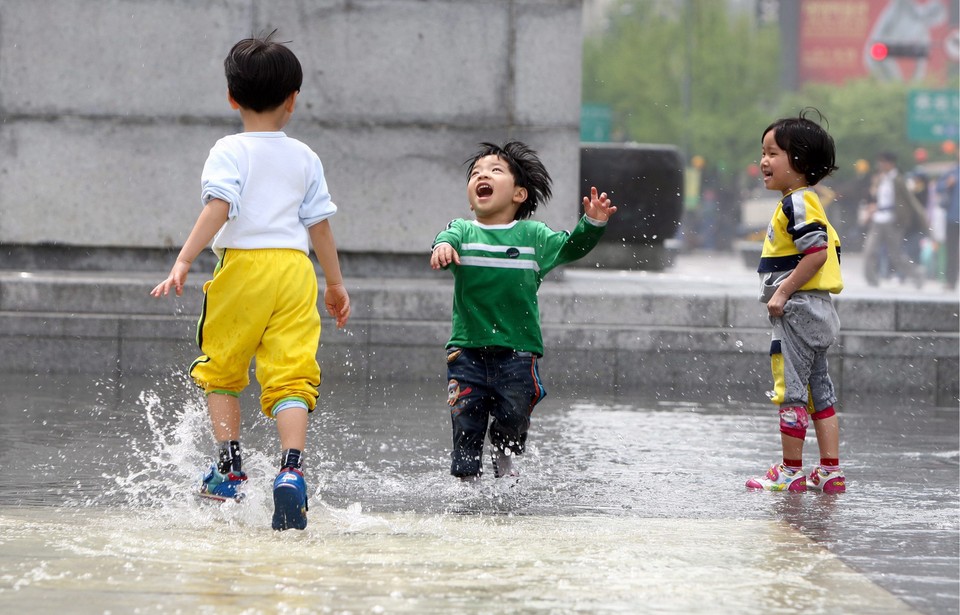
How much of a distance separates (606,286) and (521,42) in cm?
180

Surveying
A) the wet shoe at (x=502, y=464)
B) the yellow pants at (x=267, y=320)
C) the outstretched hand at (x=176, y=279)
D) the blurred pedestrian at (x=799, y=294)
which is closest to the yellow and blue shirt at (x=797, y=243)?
the blurred pedestrian at (x=799, y=294)

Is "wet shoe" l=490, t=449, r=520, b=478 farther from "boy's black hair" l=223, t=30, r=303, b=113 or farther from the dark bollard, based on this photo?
the dark bollard

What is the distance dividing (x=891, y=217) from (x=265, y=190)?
1698 cm

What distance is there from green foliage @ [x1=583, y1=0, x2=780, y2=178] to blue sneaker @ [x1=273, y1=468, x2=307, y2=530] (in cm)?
5824

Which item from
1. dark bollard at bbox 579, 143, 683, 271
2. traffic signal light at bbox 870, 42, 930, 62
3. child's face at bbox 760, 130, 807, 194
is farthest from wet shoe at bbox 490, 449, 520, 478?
traffic signal light at bbox 870, 42, 930, 62

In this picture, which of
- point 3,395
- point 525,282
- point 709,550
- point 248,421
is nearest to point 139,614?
point 709,550

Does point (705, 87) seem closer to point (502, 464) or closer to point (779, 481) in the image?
point (779, 481)

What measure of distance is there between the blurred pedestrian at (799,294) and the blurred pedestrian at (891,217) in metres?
14.2

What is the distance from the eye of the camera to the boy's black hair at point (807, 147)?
5.66 m

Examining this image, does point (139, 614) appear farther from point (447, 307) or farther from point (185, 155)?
point (185, 155)

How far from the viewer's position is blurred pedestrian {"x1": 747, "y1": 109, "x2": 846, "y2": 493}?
555 centimetres

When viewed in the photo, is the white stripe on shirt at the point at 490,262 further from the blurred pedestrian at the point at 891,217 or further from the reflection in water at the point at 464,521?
the blurred pedestrian at the point at 891,217

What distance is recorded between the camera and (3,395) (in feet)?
25.0

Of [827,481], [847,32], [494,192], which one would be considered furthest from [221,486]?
[847,32]
